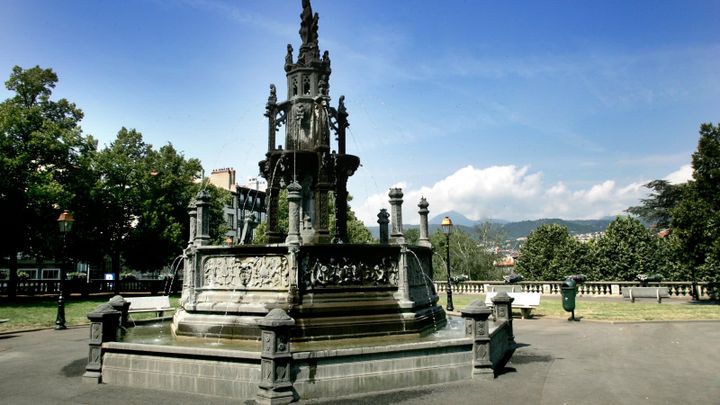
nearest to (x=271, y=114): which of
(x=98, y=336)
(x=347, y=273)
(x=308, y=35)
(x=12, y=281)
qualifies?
(x=308, y=35)

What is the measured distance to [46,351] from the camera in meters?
14.3

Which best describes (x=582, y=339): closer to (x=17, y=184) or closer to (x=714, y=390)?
(x=714, y=390)

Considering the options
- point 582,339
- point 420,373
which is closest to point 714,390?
point 420,373

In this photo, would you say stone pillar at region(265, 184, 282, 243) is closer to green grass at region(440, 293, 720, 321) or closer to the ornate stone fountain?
the ornate stone fountain

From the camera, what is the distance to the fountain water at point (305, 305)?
29.6 ft

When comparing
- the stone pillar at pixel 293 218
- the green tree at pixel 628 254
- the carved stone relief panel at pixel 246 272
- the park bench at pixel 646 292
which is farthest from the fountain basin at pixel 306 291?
the green tree at pixel 628 254

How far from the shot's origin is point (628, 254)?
4234 cm

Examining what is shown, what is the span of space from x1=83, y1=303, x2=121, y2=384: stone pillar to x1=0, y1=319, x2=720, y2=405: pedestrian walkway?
304mm

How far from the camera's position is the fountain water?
29.6 feet

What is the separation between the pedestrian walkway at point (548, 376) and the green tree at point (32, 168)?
17693 mm

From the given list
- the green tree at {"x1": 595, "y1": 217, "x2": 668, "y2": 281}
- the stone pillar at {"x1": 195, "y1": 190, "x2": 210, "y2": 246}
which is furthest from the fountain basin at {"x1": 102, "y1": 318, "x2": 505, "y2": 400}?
the green tree at {"x1": 595, "y1": 217, "x2": 668, "y2": 281}

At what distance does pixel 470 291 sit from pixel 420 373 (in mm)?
33838

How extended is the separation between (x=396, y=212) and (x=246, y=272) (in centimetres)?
408

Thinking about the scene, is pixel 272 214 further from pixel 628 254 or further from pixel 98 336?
pixel 628 254
